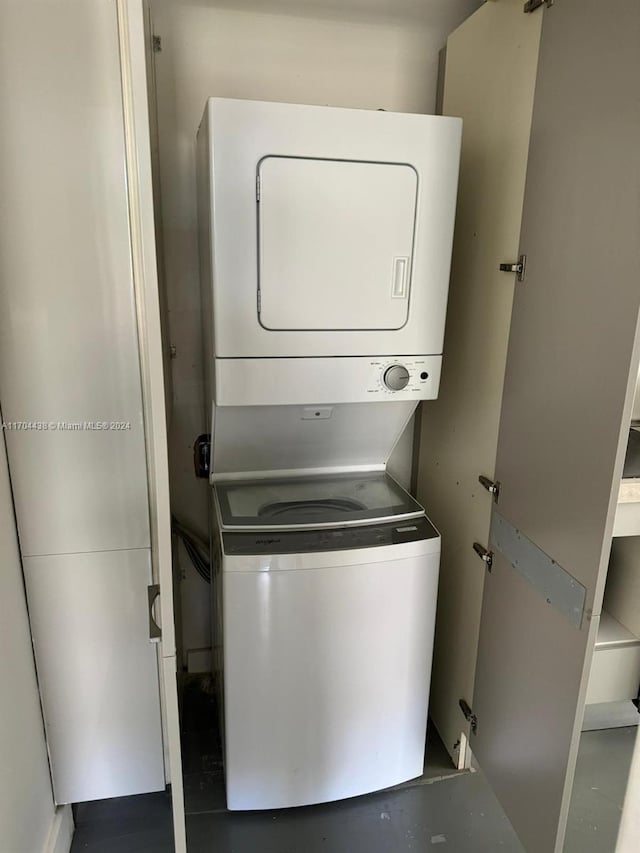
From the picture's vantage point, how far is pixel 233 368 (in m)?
1.44

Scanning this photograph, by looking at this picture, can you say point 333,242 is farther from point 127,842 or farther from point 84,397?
point 127,842

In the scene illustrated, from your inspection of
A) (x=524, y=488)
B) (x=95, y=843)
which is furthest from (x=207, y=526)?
(x=524, y=488)

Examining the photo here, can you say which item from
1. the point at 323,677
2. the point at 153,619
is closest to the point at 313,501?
the point at 323,677

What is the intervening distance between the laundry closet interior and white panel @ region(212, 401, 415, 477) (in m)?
0.01

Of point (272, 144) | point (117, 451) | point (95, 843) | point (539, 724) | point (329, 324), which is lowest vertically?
point (95, 843)

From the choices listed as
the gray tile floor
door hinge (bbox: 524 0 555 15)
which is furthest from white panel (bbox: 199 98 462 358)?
the gray tile floor

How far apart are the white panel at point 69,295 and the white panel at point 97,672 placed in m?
0.08

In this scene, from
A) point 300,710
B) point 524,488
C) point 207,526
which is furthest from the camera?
point 207,526

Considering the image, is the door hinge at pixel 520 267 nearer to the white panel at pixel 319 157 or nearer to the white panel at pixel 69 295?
the white panel at pixel 319 157

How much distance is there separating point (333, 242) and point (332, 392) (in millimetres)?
370

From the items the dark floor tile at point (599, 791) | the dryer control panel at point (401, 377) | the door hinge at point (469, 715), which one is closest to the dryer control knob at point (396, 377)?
the dryer control panel at point (401, 377)

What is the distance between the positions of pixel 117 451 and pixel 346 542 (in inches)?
24.3

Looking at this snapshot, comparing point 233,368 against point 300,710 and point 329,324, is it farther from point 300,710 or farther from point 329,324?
point 300,710

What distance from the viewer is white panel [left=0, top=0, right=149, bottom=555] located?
117 centimetres
